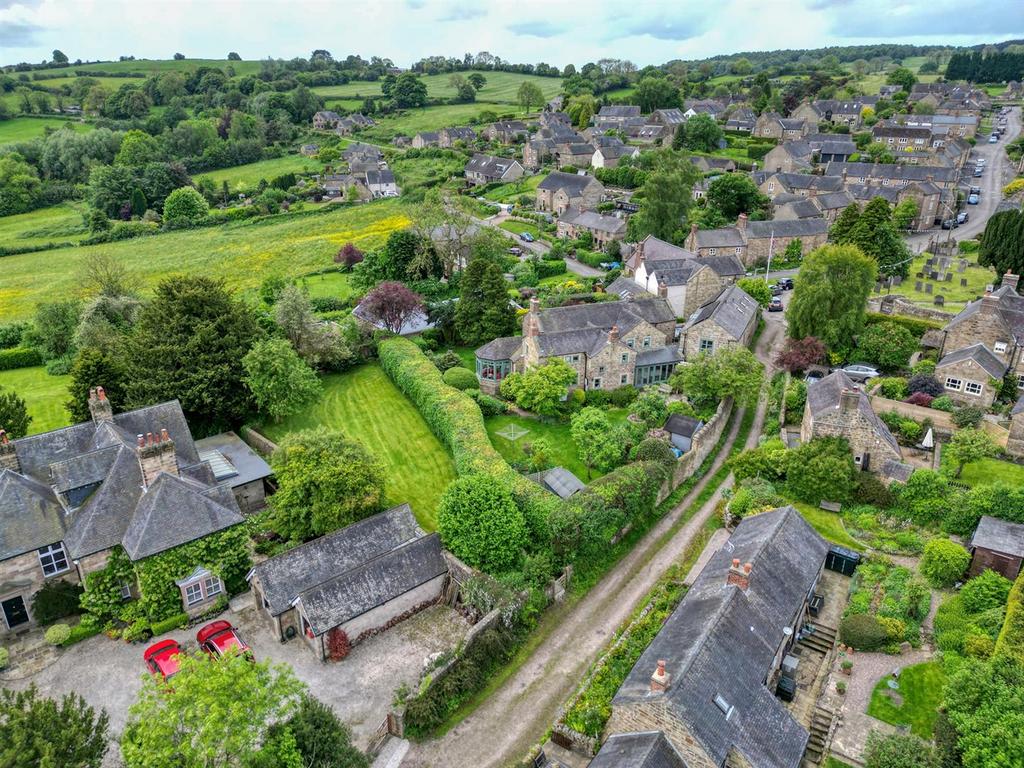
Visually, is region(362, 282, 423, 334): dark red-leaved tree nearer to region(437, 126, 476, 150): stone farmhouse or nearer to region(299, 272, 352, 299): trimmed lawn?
region(299, 272, 352, 299): trimmed lawn

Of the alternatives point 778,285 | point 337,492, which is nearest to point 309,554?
point 337,492

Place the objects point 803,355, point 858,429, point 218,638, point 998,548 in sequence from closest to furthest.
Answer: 1. point 218,638
2. point 998,548
3. point 858,429
4. point 803,355

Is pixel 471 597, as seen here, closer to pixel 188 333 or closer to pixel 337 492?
pixel 337 492

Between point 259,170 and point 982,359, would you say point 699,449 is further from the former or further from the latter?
point 259,170

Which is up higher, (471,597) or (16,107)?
(16,107)

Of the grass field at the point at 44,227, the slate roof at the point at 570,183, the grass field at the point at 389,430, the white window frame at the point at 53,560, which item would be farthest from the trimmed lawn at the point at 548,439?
the grass field at the point at 44,227

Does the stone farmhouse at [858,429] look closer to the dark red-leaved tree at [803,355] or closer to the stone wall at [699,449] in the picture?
the stone wall at [699,449]

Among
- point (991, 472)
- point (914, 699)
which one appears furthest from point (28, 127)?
point (914, 699)
